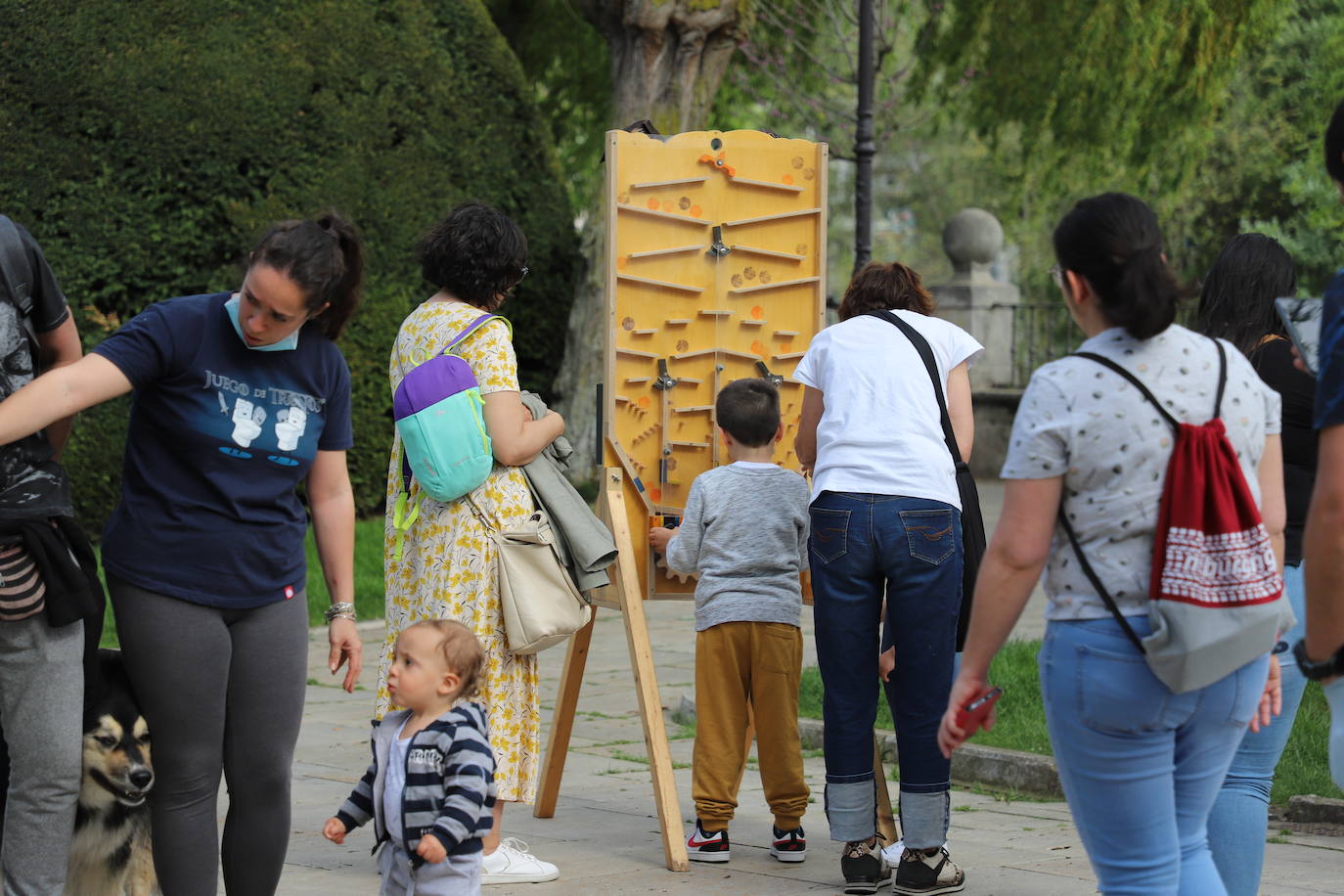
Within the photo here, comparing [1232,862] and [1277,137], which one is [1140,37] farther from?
[1232,862]

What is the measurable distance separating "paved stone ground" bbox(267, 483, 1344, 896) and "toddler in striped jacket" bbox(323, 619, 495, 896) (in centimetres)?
148

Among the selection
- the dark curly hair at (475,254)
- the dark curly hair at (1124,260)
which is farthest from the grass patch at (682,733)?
the dark curly hair at (1124,260)

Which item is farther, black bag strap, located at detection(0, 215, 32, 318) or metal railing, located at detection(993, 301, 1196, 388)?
metal railing, located at detection(993, 301, 1196, 388)

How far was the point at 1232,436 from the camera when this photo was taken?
11.3 ft

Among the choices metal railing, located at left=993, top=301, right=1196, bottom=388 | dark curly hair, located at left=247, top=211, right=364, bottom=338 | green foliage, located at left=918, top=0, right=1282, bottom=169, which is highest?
green foliage, located at left=918, top=0, right=1282, bottom=169

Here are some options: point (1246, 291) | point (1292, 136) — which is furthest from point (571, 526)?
point (1292, 136)

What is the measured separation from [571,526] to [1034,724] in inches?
113

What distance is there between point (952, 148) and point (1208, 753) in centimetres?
4308

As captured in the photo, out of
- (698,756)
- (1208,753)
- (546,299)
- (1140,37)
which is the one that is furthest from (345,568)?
(1140,37)

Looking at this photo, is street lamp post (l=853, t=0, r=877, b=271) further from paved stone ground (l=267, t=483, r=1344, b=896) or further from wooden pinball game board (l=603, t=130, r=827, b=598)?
wooden pinball game board (l=603, t=130, r=827, b=598)

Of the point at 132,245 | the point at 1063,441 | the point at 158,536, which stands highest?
the point at 132,245

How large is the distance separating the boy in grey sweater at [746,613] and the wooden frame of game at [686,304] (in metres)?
0.39

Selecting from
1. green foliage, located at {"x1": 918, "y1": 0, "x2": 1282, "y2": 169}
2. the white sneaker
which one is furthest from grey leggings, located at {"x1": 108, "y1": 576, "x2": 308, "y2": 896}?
green foliage, located at {"x1": 918, "y1": 0, "x2": 1282, "y2": 169}

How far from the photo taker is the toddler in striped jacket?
12.6 ft
